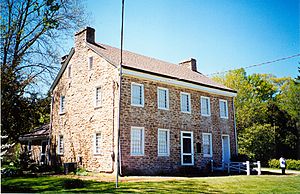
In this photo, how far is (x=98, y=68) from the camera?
60.9 feet

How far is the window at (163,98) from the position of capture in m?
18.6

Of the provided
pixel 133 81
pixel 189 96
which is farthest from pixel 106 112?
pixel 189 96

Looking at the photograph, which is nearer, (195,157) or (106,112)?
(106,112)

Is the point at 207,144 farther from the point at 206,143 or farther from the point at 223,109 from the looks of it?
the point at 223,109

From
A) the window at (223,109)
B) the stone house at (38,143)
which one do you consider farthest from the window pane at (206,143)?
the stone house at (38,143)

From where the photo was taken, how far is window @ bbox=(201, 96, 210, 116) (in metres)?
21.2

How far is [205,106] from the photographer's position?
2144 centimetres

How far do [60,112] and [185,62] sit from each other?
11860 millimetres

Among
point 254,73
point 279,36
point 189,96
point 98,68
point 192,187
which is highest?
point 254,73

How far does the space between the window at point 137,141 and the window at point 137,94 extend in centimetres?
146

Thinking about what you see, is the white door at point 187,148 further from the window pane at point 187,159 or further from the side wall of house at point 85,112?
the side wall of house at point 85,112

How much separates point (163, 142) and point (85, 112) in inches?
208

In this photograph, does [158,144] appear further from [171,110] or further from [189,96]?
[189,96]

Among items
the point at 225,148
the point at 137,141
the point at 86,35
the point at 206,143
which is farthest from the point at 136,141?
the point at 225,148
